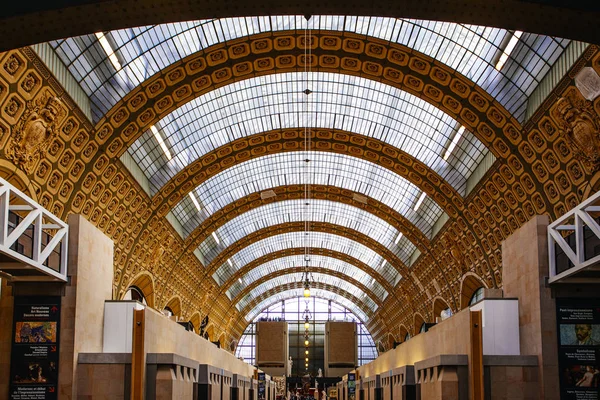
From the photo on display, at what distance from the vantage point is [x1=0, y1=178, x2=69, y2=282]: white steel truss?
57.9 feet

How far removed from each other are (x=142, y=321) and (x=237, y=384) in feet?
78.2

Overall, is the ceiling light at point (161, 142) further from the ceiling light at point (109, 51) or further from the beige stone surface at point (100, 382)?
the beige stone surface at point (100, 382)

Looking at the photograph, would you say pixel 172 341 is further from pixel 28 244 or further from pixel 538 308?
pixel 538 308

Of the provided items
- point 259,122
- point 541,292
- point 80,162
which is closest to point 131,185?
point 80,162

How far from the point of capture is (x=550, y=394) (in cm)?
2061

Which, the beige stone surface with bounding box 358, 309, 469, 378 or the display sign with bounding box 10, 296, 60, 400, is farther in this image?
the beige stone surface with bounding box 358, 309, 469, 378

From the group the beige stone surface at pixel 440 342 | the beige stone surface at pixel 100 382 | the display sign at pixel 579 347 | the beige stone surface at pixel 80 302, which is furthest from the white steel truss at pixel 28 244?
the display sign at pixel 579 347

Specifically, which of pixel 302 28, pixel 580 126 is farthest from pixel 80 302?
pixel 580 126

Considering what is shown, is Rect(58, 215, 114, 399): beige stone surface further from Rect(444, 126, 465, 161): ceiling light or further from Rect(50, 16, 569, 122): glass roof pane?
Rect(444, 126, 465, 161): ceiling light

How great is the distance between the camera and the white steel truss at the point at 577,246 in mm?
17984

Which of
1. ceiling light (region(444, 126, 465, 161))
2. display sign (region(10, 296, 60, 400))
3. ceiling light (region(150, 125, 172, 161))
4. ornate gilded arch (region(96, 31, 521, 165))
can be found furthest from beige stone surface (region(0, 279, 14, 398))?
ceiling light (region(444, 126, 465, 161))

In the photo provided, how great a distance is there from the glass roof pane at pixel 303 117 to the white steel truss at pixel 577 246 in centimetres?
2371

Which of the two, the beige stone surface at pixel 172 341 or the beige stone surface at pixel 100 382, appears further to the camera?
the beige stone surface at pixel 172 341

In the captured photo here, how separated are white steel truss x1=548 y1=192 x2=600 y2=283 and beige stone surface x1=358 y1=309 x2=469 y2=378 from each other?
330cm
